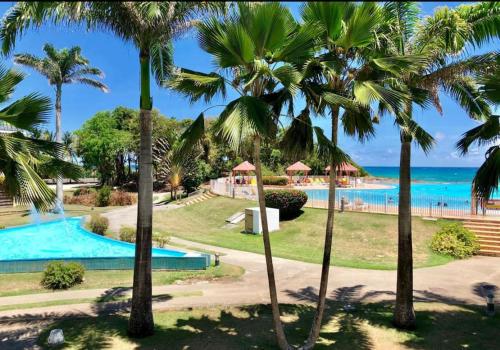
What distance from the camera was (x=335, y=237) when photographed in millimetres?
19891

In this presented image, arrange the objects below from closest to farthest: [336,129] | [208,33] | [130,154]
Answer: [208,33] → [336,129] → [130,154]

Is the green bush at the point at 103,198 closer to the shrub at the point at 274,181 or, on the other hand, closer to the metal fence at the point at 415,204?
the shrub at the point at 274,181

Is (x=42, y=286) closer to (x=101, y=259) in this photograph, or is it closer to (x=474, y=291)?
(x=101, y=259)

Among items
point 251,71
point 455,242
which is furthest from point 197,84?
point 455,242

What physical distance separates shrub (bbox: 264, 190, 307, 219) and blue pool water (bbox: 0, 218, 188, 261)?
26.5 feet

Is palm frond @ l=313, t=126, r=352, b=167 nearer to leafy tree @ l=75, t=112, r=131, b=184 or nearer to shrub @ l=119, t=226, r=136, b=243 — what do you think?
shrub @ l=119, t=226, r=136, b=243

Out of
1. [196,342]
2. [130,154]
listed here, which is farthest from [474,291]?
[130,154]

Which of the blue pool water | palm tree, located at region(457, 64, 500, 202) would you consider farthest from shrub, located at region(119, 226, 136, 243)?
palm tree, located at region(457, 64, 500, 202)

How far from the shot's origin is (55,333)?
825cm

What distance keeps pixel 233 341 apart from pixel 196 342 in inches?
31.1

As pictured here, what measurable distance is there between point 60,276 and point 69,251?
25.8 ft

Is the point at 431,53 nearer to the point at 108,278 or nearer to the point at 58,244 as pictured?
the point at 108,278

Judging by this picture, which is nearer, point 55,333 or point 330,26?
point 330,26

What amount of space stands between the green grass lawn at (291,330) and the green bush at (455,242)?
22.1ft
